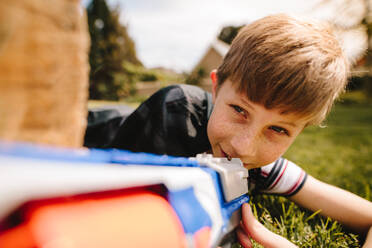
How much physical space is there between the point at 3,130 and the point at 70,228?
23 centimetres

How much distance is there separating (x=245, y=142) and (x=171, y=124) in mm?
656

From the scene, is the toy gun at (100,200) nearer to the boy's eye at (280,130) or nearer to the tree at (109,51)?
the boy's eye at (280,130)

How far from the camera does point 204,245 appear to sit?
24.9 inches

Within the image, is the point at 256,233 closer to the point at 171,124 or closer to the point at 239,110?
the point at 239,110

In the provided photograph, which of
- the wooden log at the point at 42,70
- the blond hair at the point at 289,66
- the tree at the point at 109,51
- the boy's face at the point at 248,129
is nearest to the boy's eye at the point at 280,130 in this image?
the boy's face at the point at 248,129

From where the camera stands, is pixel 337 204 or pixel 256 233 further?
pixel 337 204

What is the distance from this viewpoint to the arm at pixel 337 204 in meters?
1.37

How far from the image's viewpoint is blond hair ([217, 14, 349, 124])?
113 cm

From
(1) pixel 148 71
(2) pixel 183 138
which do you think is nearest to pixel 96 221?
(2) pixel 183 138

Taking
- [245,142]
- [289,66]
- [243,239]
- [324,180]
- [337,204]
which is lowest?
[324,180]

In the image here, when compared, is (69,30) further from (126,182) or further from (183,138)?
(183,138)

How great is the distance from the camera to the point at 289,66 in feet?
3.77

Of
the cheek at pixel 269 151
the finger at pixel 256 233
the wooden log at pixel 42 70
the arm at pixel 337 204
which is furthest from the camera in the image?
the arm at pixel 337 204

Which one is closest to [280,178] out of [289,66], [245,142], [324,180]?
[245,142]
